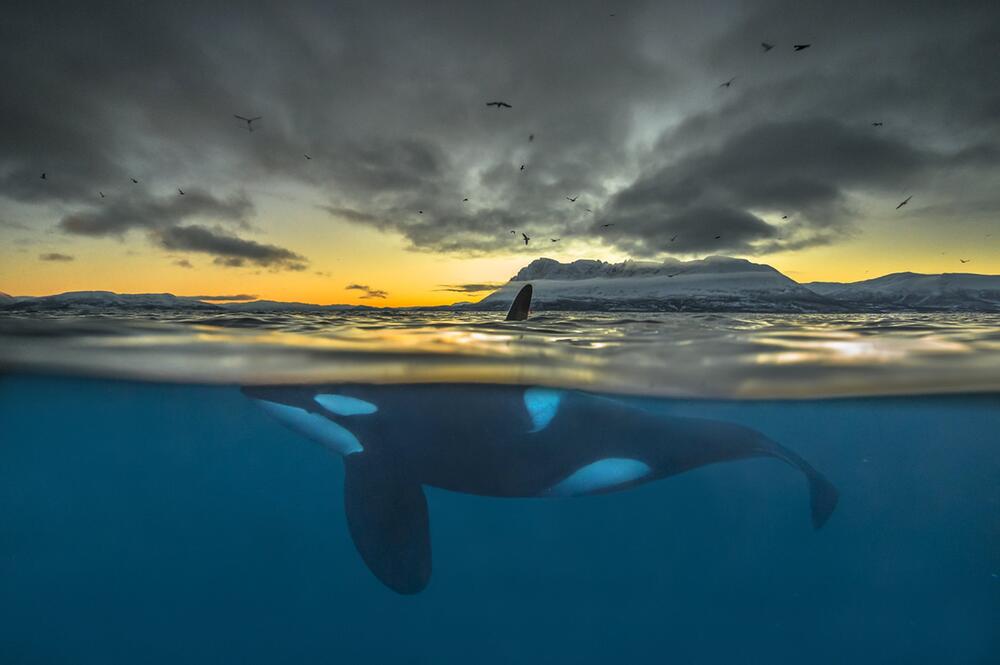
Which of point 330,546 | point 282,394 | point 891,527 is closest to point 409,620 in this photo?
point 330,546

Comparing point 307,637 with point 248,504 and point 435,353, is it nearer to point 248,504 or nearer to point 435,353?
point 435,353

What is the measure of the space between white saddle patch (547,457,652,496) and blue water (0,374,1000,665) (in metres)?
3.19

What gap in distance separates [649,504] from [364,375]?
12.7 m

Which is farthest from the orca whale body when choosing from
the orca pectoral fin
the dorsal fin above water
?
the dorsal fin above water

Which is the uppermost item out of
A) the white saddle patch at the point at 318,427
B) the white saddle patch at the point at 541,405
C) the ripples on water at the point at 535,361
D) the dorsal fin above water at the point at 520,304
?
the dorsal fin above water at the point at 520,304

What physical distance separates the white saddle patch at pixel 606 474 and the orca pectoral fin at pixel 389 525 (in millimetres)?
1911

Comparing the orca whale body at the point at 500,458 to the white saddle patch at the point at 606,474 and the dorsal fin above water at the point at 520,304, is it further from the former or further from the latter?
the dorsal fin above water at the point at 520,304

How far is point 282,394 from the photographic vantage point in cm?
770

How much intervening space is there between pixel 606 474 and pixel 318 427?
4.43 m

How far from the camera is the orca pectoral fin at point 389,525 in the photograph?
198 inches

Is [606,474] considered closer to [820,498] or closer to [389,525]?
[389,525]

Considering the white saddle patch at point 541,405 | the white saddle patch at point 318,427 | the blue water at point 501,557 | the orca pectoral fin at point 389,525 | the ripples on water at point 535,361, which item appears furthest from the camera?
the blue water at point 501,557

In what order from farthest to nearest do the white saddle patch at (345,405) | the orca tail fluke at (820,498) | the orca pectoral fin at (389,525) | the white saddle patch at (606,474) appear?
the white saddle patch at (345,405), the orca tail fluke at (820,498), the white saddle patch at (606,474), the orca pectoral fin at (389,525)

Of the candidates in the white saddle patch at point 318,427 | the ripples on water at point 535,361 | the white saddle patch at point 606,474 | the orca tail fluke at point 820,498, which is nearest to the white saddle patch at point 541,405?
the ripples on water at point 535,361
